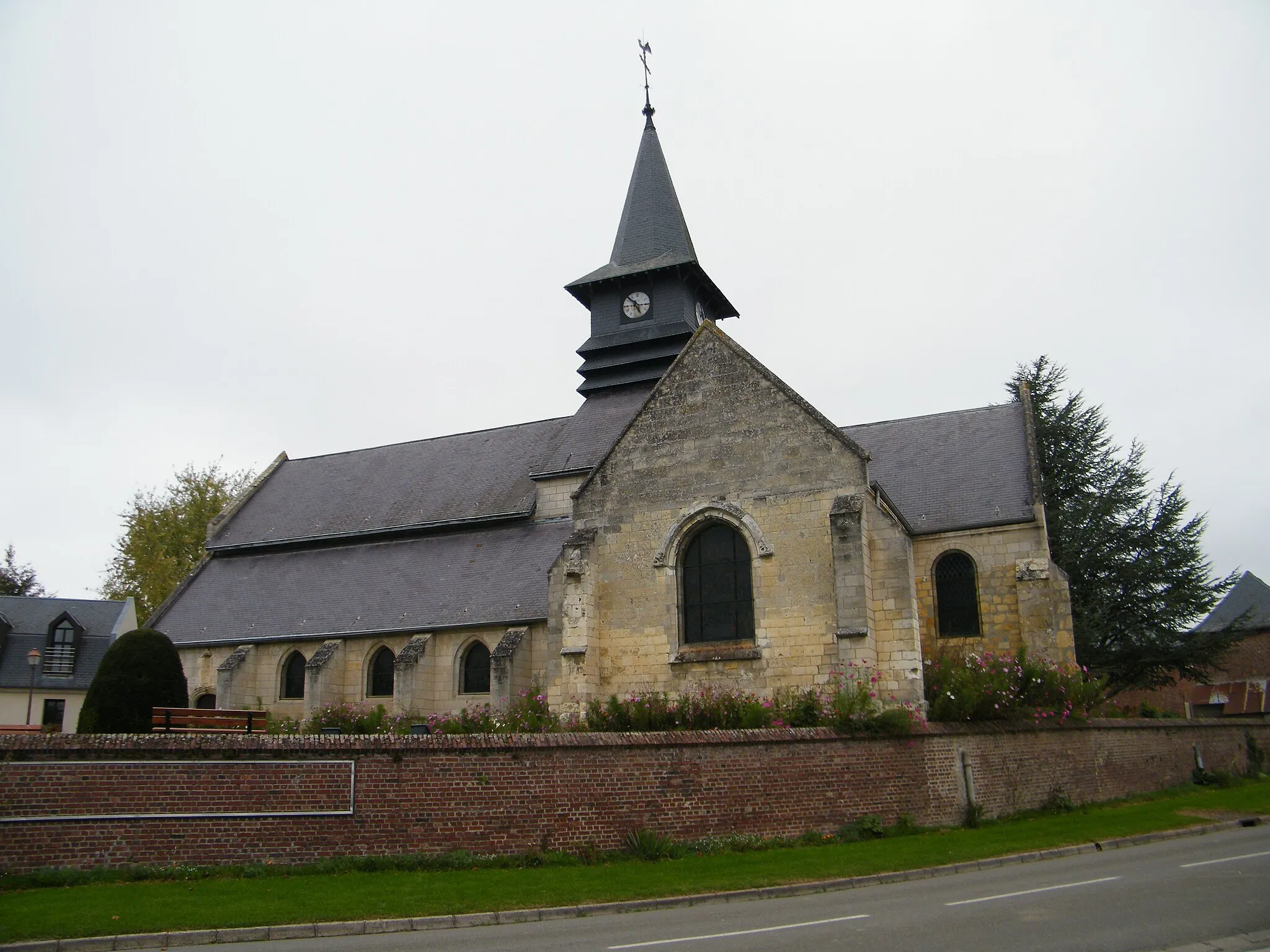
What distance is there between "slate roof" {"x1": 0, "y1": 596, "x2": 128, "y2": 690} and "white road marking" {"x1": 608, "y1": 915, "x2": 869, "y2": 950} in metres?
31.1

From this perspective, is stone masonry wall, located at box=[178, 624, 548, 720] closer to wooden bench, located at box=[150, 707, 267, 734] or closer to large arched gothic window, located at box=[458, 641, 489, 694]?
large arched gothic window, located at box=[458, 641, 489, 694]

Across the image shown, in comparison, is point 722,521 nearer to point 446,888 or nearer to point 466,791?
point 466,791

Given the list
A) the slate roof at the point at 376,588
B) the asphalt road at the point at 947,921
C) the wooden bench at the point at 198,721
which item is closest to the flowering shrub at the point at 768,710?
the asphalt road at the point at 947,921

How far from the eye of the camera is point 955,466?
2417 cm

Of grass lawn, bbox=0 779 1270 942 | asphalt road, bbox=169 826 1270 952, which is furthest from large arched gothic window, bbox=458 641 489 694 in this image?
asphalt road, bbox=169 826 1270 952

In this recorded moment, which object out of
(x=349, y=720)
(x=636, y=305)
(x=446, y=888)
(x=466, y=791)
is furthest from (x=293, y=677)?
(x=446, y=888)

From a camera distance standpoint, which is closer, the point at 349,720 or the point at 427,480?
the point at 349,720

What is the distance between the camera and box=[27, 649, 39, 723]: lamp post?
2875cm

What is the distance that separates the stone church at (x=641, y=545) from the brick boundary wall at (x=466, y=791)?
249cm

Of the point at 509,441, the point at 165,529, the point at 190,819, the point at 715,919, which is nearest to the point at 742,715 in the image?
the point at 715,919

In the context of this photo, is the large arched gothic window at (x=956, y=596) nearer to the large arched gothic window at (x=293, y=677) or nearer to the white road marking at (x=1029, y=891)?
the white road marking at (x=1029, y=891)

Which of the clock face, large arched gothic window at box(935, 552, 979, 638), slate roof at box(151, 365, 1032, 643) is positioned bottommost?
large arched gothic window at box(935, 552, 979, 638)

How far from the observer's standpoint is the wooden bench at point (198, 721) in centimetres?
1570

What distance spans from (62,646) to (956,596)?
29397 millimetres
